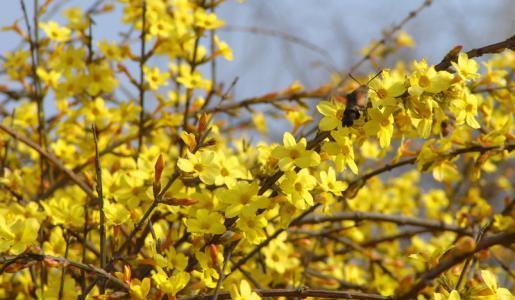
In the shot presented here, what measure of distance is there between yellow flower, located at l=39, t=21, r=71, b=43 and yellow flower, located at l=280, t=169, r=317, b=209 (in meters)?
1.28

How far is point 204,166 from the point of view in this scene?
1.33m

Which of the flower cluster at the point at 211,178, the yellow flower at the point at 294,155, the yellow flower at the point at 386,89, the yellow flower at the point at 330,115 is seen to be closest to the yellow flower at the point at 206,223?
the flower cluster at the point at 211,178

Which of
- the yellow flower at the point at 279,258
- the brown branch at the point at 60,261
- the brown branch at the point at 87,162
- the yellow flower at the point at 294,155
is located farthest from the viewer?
the brown branch at the point at 87,162

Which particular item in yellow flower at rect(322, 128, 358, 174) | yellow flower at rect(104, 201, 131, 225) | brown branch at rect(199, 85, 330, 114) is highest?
brown branch at rect(199, 85, 330, 114)

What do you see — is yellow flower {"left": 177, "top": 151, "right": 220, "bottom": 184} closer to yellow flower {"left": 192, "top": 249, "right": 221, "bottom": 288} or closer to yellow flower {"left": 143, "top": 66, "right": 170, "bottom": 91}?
yellow flower {"left": 192, "top": 249, "right": 221, "bottom": 288}

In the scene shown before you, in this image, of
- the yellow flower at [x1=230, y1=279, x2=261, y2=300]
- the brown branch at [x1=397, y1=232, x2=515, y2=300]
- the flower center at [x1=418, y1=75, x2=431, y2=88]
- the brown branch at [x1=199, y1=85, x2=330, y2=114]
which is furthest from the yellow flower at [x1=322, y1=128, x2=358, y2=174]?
the brown branch at [x1=199, y1=85, x2=330, y2=114]

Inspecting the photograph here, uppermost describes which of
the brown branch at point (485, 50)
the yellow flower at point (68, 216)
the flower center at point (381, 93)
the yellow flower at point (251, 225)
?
the brown branch at point (485, 50)

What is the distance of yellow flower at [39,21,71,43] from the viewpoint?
2225 millimetres

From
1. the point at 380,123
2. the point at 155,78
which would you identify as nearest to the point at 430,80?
the point at 380,123

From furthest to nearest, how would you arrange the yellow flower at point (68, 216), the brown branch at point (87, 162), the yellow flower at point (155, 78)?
the yellow flower at point (155, 78), the brown branch at point (87, 162), the yellow flower at point (68, 216)

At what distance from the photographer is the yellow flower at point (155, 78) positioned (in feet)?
7.21

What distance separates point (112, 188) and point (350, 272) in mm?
1161

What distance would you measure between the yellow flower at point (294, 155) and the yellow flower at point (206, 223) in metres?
0.19

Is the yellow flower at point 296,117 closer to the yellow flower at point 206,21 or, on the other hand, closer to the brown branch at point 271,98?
the brown branch at point 271,98
